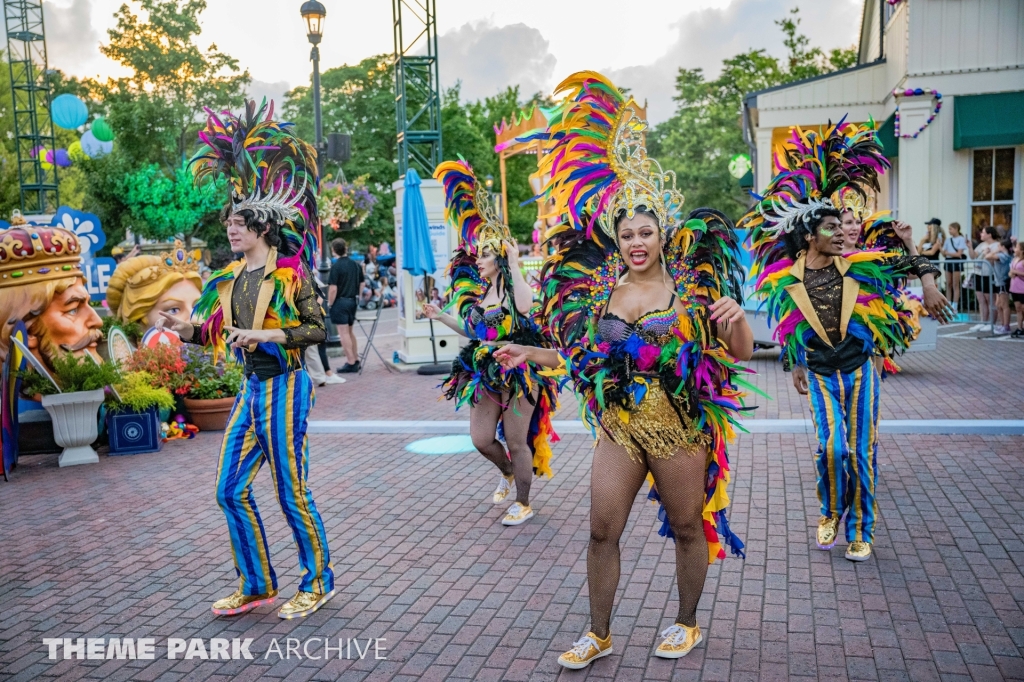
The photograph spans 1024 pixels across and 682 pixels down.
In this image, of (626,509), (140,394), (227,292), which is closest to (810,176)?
(626,509)

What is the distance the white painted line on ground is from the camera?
8.12 metres

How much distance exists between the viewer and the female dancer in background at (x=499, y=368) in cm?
597

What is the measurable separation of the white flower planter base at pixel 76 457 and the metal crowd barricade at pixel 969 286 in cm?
1286

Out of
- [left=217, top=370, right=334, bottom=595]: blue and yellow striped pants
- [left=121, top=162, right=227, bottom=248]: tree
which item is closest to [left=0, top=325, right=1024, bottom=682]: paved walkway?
[left=217, top=370, right=334, bottom=595]: blue and yellow striped pants

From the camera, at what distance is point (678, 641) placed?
3.96 m

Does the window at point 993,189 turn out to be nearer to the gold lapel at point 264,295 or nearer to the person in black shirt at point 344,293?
the person in black shirt at point 344,293

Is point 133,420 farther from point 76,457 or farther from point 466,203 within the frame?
point 466,203

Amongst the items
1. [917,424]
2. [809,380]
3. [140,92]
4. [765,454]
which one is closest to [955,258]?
[917,424]

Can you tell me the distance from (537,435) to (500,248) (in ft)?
4.40

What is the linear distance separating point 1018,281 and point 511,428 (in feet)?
36.2

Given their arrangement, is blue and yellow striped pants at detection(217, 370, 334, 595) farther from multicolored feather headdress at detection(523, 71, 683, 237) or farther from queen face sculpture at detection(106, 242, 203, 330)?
queen face sculpture at detection(106, 242, 203, 330)

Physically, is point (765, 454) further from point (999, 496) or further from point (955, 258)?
point (955, 258)

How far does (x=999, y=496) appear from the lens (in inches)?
243

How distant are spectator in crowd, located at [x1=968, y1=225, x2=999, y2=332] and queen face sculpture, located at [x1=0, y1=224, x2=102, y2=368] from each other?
1344cm
